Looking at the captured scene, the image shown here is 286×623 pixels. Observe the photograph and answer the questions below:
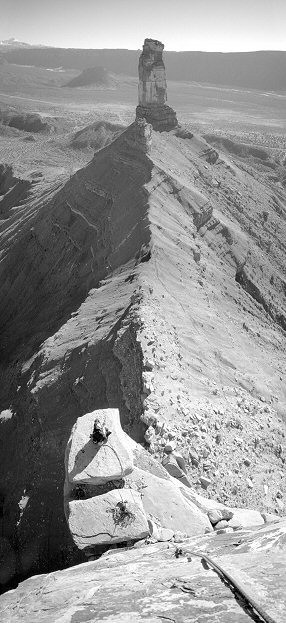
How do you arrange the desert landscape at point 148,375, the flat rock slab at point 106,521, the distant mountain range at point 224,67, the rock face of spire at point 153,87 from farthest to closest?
1. the distant mountain range at point 224,67
2. the rock face of spire at point 153,87
3. the flat rock slab at point 106,521
4. the desert landscape at point 148,375

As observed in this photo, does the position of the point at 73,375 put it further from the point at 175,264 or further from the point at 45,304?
the point at 45,304

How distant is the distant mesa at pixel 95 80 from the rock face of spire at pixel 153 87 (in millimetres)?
132683

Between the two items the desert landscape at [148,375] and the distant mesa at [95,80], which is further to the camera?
the distant mesa at [95,80]

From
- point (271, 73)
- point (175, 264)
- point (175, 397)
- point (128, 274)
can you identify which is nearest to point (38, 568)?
point (175, 397)

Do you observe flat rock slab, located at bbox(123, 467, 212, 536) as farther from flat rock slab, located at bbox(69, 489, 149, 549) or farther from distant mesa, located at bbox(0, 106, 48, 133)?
distant mesa, located at bbox(0, 106, 48, 133)

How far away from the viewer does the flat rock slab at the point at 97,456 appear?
11.4 metres

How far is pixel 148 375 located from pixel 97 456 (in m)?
5.80

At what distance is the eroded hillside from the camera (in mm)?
16516

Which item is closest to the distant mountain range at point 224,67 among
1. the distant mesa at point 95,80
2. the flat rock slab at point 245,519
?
the distant mesa at point 95,80

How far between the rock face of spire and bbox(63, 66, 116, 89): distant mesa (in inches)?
5224

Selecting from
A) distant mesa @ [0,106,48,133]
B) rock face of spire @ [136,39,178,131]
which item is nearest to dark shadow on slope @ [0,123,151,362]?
rock face of spire @ [136,39,178,131]

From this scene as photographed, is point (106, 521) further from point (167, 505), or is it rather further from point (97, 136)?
point (97, 136)

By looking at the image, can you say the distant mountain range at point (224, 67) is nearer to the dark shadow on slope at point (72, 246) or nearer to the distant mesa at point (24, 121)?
the distant mesa at point (24, 121)

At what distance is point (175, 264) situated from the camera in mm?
28266
